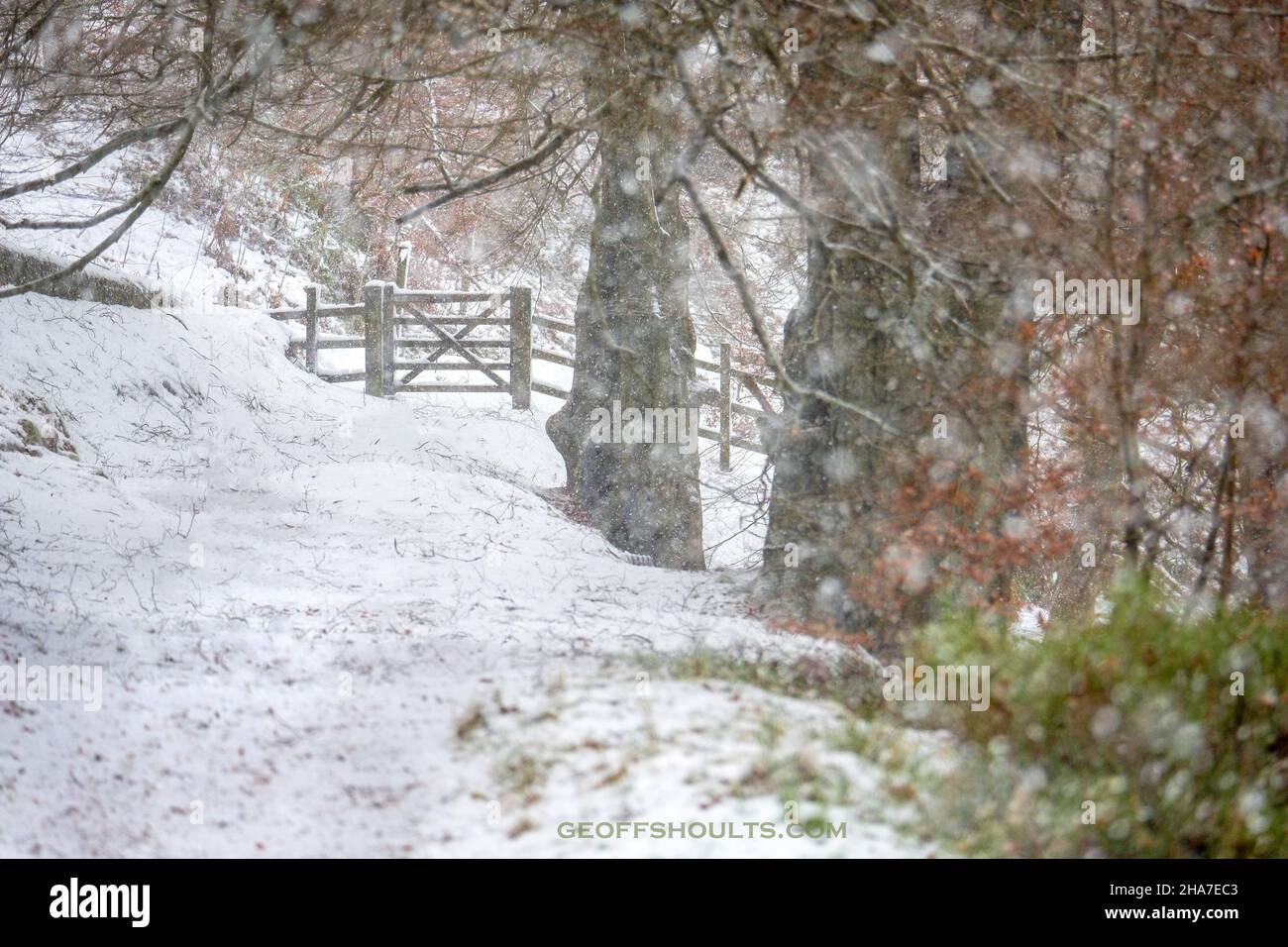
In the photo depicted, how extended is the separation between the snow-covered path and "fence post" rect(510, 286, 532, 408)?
18.7 feet

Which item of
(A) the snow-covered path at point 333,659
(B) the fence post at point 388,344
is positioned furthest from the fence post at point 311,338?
(A) the snow-covered path at point 333,659

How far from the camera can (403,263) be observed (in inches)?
814

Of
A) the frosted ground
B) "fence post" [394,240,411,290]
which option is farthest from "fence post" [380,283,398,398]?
the frosted ground

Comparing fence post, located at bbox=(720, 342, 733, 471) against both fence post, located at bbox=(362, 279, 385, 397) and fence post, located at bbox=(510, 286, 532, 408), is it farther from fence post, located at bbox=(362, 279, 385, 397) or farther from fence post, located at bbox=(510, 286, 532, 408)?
fence post, located at bbox=(362, 279, 385, 397)

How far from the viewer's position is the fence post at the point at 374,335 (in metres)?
16.2

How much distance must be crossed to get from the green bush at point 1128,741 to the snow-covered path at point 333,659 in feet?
1.65

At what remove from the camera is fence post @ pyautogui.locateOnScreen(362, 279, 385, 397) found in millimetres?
16203

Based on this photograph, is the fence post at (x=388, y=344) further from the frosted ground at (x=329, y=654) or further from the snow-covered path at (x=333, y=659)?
the snow-covered path at (x=333, y=659)

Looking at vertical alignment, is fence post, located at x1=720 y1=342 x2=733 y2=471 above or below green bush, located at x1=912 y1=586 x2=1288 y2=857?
above

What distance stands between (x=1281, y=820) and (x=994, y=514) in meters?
2.65

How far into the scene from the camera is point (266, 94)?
746cm
